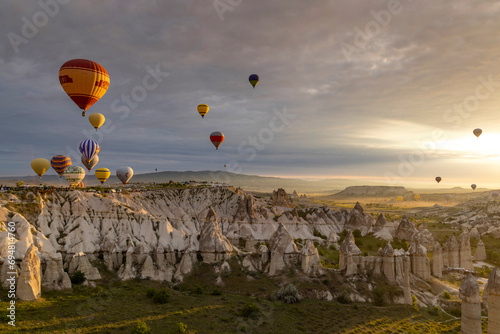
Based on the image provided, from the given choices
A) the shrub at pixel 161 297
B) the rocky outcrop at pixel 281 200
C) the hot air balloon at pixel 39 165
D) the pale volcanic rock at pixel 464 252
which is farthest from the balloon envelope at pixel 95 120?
the pale volcanic rock at pixel 464 252

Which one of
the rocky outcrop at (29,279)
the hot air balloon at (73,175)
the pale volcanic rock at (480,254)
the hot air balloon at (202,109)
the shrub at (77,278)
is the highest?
the hot air balloon at (202,109)

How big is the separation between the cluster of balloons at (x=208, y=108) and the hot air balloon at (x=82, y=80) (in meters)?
35.5

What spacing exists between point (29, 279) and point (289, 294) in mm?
34139

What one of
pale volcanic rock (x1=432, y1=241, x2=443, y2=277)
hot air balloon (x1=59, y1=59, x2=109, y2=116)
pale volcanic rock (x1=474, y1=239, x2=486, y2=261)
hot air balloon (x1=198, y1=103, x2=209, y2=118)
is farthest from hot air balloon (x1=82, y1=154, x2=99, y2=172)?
pale volcanic rock (x1=474, y1=239, x2=486, y2=261)

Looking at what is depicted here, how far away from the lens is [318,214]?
340ft

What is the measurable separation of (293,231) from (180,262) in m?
43.3

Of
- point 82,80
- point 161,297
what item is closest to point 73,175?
point 82,80

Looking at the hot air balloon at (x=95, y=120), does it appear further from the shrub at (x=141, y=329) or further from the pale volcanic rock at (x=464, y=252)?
the pale volcanic rock at (x=464, y=252)

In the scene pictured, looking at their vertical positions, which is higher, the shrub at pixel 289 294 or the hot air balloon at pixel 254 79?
the hot air balloon at pixel 254 79

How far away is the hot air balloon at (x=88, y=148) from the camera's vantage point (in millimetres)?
87375

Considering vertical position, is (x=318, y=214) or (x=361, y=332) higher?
(x=318, y=214)

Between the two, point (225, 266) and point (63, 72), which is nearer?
point (63, 72)

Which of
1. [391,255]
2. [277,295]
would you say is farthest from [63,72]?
[391,255]

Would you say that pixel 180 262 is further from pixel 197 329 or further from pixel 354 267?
pixel 354 267
